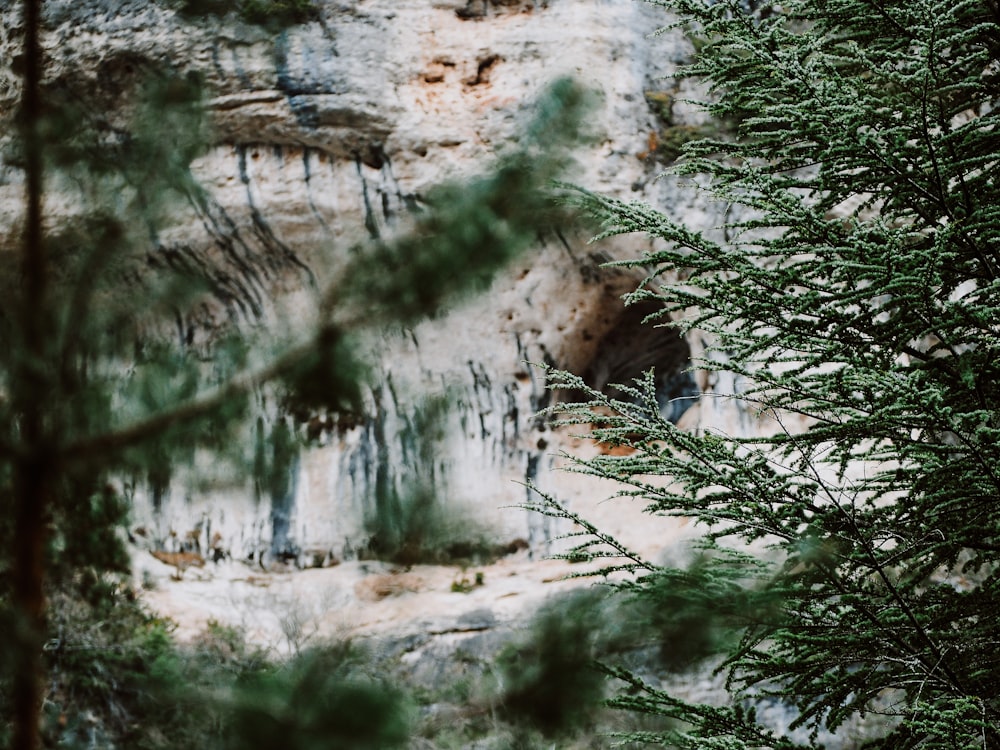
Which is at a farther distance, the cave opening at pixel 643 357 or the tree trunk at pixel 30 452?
the cave opening at pixel 643 357

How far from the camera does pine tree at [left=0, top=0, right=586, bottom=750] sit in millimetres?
1445

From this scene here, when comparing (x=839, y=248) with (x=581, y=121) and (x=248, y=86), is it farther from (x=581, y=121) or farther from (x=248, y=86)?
(x=248, y=86)

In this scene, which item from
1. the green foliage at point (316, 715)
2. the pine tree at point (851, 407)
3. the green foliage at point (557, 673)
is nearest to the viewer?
the green foliage at point (316, 715)

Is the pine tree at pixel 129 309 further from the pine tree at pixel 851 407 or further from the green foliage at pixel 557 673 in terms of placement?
the pine tree at pixel 851 407

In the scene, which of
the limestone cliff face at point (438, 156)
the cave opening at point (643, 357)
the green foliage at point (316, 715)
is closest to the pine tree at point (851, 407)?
the green foliage at point (316, 715)

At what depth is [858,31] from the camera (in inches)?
157

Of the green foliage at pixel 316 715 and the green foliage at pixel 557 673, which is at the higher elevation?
the green foliage at pixel 316 715

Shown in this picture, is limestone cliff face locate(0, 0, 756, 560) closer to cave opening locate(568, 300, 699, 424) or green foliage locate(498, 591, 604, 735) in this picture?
cave opening locate(568, 300, 699, 424)

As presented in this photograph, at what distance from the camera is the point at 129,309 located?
5.54ft

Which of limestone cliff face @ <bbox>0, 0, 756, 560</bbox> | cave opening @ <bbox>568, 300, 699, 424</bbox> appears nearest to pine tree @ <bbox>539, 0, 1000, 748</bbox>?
limestone cliff face @ <bbox>0, 0, 756, 560</bbox>

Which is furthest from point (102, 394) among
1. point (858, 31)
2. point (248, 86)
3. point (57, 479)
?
point (248, 86)

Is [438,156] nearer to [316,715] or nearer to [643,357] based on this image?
[643,357]

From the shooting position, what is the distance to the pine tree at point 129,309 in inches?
56.9

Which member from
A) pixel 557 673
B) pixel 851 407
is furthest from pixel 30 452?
pixel 851 407
